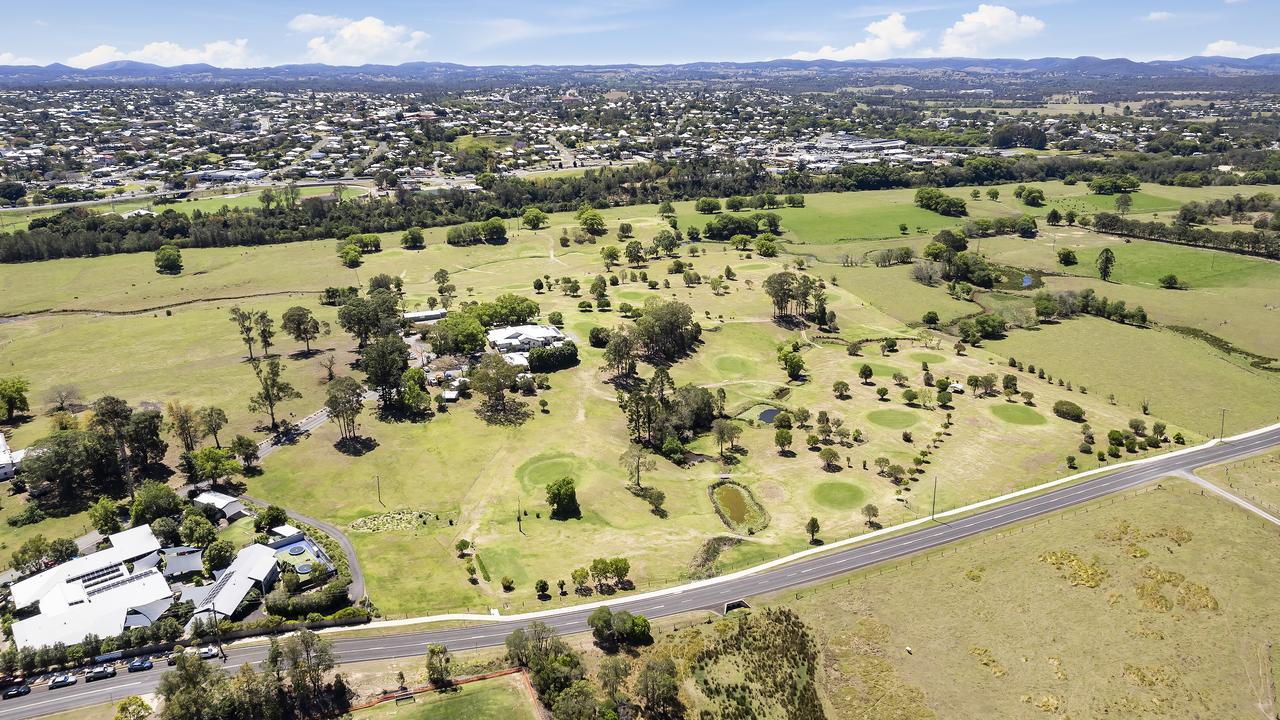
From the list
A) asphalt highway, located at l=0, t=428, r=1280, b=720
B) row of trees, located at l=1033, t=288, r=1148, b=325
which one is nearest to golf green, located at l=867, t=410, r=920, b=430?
asphalt highway, located at l=0, t=428, r=1280, b=720

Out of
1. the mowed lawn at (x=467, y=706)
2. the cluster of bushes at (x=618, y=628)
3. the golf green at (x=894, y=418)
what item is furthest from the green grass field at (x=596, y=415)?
the mowed lawn at (x=467, y=706)

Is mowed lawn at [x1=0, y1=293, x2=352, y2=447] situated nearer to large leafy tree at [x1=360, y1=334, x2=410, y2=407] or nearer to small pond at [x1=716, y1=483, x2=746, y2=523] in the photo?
large leafy tree at [x1=360, y1=334, x2=410, y2=407]

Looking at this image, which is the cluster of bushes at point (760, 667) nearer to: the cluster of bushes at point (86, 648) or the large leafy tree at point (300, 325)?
the cluster of bushes at point (86, 648)

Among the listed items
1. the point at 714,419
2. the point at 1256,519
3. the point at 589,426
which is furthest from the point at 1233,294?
the point at 589,426

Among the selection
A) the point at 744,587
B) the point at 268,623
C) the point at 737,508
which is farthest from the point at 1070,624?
the point at 268,623

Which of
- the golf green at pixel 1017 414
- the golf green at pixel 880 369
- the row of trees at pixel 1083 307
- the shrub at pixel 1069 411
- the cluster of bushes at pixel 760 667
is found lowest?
the cluster of bushes at pixel 760 667

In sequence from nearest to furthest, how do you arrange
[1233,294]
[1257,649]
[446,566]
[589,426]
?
[1257,649], [446,566], [589,426], [1233,294]

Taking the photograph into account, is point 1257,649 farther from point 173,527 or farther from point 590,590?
point 173,527
